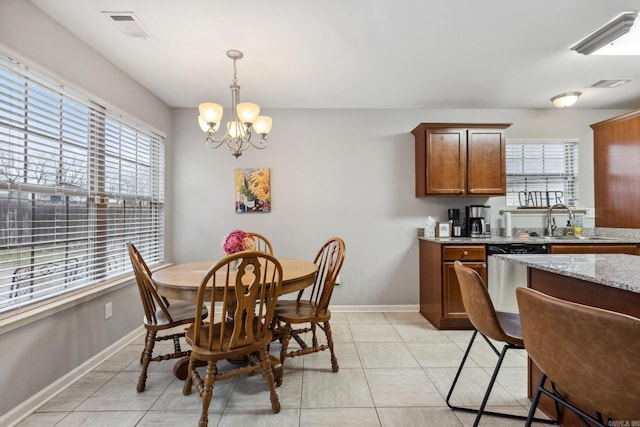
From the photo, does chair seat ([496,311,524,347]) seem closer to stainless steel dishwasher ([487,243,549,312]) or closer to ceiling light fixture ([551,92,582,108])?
stainless steel dishwasher ([487,243,549,312])

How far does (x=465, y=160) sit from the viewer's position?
3.54m

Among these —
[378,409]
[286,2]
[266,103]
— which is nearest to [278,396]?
[378,409]

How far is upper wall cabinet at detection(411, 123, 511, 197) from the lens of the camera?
11.6 feet

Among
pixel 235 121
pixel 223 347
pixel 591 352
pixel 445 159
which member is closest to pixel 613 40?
pixel 445 159

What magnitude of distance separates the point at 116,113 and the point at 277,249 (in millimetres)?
2123

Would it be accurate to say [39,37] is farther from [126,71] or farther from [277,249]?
[277,249]

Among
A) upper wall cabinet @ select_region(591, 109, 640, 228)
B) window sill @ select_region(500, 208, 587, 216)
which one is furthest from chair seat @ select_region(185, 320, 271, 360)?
upper wall cabinet @ select_region(591, 109, 640, 228)

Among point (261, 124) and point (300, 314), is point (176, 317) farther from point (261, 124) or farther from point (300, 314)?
point (261, 124)

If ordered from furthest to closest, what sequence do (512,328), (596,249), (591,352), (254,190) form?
(254,190), (596,249), (512,328), (591,352)

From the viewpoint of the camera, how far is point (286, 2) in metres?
1.96

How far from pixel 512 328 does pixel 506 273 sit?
5.95ft

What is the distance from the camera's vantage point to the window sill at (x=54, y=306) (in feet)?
5.74

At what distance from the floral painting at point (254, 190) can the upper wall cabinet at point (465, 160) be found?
73.9 inches

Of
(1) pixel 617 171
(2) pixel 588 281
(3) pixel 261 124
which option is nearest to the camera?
(2) pixel 588 281
